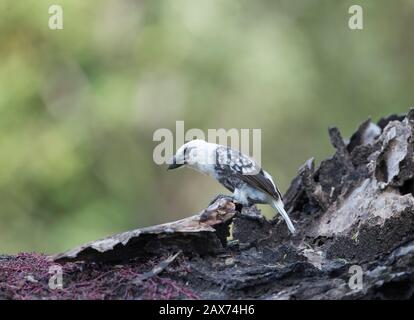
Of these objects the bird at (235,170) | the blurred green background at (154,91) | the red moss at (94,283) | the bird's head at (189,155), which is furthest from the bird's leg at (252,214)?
the blurred green background at (154,91)

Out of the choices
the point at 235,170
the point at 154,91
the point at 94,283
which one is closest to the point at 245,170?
the point at 235,170

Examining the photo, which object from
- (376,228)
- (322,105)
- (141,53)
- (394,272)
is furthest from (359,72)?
(394,272)

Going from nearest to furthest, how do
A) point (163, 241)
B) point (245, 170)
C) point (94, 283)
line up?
point (94, 283) < point (163, 241) < point (245, 170)

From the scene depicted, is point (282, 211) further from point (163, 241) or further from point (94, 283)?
point (94, 283)

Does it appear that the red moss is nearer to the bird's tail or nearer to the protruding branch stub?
the protruding branch stub

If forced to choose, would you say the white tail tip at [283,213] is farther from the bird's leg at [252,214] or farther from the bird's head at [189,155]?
the bird's head at [189,155]

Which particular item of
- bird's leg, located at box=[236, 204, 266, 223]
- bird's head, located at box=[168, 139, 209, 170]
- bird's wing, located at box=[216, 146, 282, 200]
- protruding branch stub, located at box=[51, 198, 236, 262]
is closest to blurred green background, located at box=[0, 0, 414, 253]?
bird's head, located at box=[168, 139, 209, 170]
